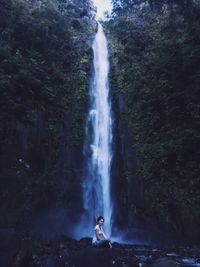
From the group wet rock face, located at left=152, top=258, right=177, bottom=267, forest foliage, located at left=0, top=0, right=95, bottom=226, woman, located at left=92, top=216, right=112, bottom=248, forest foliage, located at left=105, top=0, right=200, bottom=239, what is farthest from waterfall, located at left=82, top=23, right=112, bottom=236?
wet rock face, located at left=152, top=258, right=177, bottom=267

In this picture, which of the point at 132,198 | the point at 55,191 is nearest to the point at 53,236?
the point at 55,191

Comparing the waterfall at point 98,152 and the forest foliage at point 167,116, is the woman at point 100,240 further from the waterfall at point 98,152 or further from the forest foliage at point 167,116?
the waterfall at point 98,152

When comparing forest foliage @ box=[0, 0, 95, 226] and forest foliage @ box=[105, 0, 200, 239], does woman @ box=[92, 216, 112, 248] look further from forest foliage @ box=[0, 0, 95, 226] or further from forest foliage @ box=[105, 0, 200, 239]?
forest foliage @ box=[0, 0, 95, 226]

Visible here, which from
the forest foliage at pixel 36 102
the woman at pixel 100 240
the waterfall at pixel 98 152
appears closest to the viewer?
the woman at pixel 100 240

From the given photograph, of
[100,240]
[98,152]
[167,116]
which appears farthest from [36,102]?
[100,240]

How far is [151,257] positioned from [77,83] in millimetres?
10606

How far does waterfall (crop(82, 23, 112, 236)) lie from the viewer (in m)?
15.7

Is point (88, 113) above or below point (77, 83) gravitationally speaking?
below

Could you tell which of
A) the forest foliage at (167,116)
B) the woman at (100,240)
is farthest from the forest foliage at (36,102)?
the woman at (100,240)

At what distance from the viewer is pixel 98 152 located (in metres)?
16.9

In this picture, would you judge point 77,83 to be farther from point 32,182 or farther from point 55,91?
point 32,182

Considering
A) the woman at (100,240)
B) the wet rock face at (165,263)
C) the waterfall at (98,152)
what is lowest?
the wet rock face at (165,263)

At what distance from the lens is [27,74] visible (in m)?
15.9

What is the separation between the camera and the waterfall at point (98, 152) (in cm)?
1566
